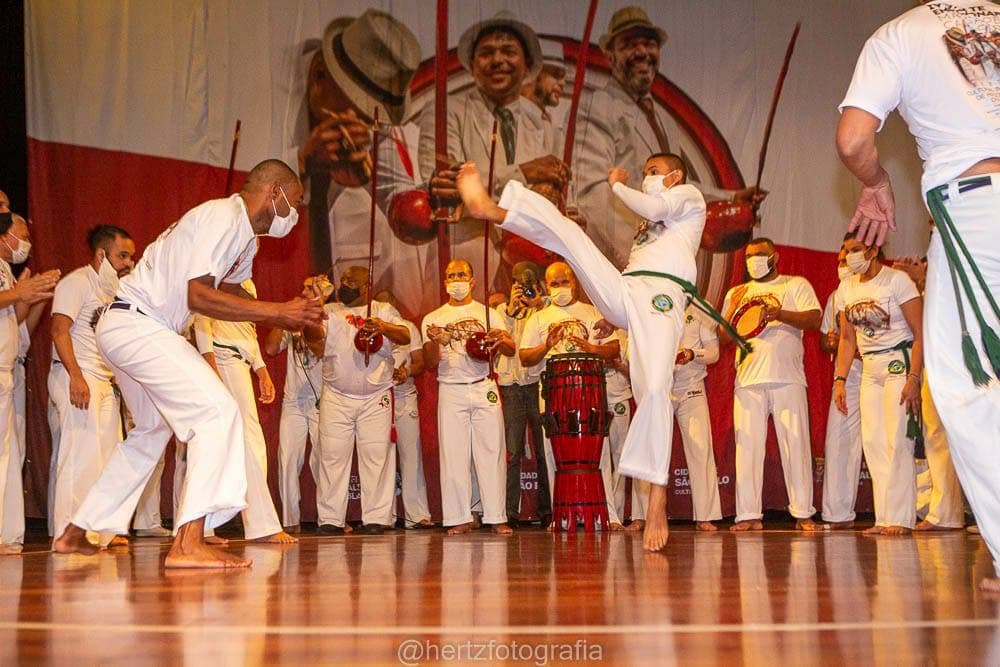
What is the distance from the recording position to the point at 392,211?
30.5 ft

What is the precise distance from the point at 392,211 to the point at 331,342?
1685mm

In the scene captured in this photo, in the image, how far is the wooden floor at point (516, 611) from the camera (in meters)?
1.90

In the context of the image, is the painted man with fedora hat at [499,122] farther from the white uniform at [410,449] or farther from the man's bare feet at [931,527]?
the man's bare feet at [931,527]

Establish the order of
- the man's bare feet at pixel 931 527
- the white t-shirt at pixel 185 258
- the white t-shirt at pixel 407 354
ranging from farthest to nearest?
1. the white t-shirt at pixel 407 354
2. the man's bare feet at pixel 931 527
3. the white t-shirt at pixel 185 258

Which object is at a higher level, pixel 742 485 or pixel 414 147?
pixel 414 147

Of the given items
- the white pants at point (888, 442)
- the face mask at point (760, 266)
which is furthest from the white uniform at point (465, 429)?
the white pants at point (888, 442)

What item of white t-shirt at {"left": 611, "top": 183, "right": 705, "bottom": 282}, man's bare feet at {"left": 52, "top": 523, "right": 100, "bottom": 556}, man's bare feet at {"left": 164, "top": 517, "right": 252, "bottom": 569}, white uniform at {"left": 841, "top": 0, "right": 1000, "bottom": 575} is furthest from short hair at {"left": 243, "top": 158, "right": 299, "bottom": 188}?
white uniform at {"left": 841, "top": 0, "right": 1000, "bottom": 575}

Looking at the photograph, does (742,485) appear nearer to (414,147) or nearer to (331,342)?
(331,342)

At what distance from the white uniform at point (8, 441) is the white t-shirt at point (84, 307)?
0.31 m

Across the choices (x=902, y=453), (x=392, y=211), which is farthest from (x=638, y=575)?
(x=392, y=211)

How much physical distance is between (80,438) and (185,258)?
2.75 meters

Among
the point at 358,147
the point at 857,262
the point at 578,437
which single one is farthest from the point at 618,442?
the point at 358,147

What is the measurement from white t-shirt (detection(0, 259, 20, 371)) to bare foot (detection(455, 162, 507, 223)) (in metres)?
2.96

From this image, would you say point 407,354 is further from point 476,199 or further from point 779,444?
point 476,199
